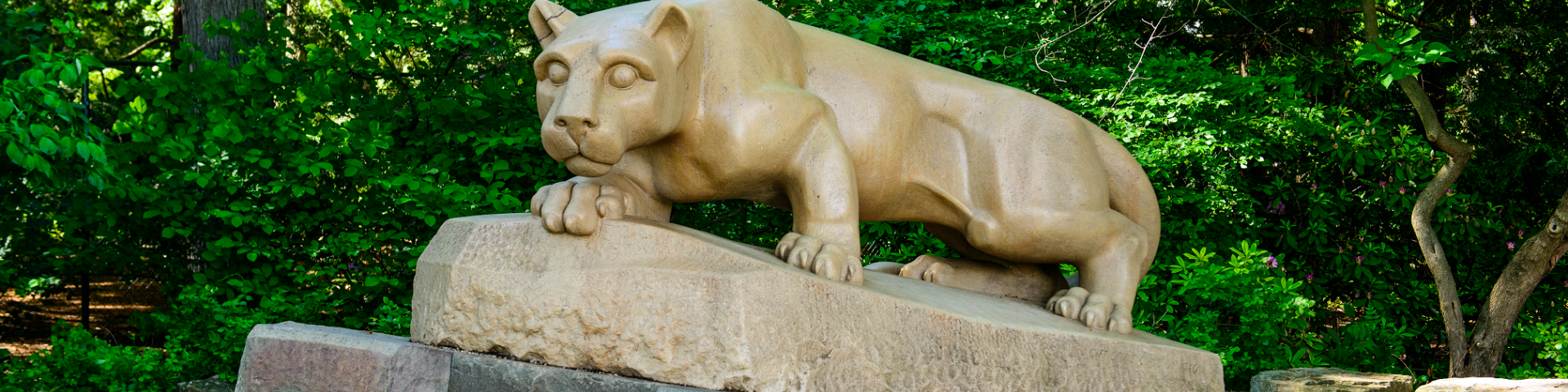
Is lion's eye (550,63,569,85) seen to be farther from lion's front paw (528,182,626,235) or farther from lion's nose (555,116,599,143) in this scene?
lion's front paw (528,182,626,235)

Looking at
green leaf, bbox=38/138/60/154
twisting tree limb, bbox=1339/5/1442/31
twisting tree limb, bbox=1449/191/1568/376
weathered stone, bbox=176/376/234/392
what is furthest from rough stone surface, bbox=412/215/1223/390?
twisting tree limb, bbox=1339/5/1442/31

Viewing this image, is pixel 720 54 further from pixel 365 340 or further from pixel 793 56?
pixel 365 340

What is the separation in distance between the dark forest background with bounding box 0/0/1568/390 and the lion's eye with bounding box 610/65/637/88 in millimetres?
2412

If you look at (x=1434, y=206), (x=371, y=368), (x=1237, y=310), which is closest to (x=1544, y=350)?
(x=1434, y=206)

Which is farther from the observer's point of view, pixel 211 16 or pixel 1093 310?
pixel 211 16

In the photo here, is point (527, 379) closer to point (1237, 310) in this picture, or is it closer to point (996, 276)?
point (996, 276)

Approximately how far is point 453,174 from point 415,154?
20cm

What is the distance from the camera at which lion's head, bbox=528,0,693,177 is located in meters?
2.61

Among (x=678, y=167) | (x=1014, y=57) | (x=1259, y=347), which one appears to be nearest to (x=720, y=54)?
(x=678, y=167)

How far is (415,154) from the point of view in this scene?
5457mm

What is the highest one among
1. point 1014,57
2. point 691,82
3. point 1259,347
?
point 1014,57

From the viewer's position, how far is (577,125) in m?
2.59

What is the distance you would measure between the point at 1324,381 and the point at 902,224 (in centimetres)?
226

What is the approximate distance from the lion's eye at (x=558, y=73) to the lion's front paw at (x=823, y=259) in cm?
68
